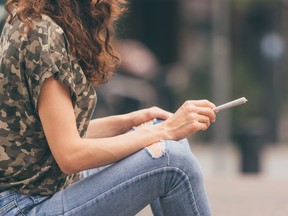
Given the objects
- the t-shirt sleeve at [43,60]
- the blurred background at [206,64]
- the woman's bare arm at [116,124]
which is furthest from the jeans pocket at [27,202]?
the blurred background at [206,64]

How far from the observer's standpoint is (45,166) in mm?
3221

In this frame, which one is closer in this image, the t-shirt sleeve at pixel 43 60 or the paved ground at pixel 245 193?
the t-shirt sleeve at pixel 43 60

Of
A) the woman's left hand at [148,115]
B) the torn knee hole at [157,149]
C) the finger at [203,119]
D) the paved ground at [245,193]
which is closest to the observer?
the torn knee hole at [157,149]

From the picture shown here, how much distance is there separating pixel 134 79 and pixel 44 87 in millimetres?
8156

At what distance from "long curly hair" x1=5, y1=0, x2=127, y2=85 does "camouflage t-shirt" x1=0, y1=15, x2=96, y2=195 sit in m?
0.04

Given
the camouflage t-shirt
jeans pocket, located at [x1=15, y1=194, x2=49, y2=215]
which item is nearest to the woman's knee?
the camouflage t-shirt

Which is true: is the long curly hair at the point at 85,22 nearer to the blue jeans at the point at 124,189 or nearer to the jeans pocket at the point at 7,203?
the blue jeans at the point at 124,189

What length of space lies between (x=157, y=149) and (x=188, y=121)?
16cm

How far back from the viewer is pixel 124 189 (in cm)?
315

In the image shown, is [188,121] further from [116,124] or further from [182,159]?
[116,124]

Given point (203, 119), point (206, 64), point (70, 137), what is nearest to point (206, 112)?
point (203, 119)

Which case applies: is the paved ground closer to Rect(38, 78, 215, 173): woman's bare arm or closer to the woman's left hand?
the woman's left hand

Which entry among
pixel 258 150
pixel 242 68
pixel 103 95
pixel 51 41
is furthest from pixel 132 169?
pixel 242 68

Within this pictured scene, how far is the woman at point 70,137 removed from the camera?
3.08m
